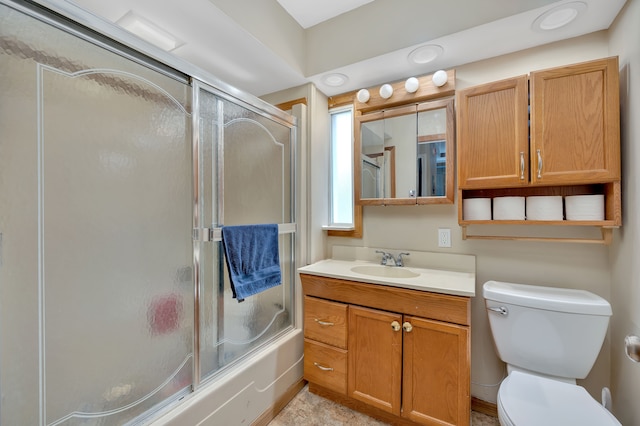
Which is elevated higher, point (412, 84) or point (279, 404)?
point (412, 84)

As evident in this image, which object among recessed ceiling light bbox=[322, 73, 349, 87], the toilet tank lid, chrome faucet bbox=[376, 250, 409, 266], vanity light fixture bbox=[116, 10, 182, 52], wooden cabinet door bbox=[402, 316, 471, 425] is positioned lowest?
wooden cabinet door bbox=[402, 316, 471, 425]

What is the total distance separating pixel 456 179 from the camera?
5.65 feet

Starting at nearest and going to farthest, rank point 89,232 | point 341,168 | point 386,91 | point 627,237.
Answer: point 89,232, point 627,237, point 386,91, point 341,168

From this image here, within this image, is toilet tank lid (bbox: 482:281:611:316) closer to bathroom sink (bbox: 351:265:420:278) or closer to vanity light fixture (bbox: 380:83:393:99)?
bathroom sink (bbox: 351:265:420:278)

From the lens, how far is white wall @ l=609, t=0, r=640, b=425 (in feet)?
3.77

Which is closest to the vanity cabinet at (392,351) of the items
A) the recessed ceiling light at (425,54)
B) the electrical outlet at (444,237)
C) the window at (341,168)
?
the electrical outlet at (444,237)

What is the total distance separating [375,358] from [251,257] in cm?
93

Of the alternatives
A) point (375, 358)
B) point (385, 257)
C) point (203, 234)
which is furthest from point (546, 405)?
point (203, 234)

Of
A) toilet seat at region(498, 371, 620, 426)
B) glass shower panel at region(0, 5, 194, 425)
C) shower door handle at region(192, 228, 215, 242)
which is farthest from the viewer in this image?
shower door handle at region(192, 228, 215, 242)

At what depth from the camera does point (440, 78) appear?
5.51 feet

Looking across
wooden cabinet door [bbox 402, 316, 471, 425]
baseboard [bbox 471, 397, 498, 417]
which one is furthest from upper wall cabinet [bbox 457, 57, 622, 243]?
baseboard [bbox 471, 397, 498, 417]

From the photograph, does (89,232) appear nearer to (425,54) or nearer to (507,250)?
(425,54)

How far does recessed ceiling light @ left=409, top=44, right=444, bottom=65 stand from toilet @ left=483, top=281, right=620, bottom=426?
1.41 m

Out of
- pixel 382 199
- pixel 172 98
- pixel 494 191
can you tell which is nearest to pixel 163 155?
pixel 172 98
